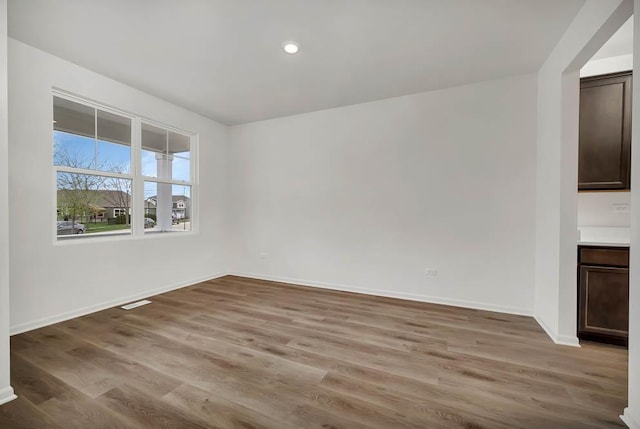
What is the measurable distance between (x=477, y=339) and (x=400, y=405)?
132 cm

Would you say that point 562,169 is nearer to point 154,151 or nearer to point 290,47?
point 290,47

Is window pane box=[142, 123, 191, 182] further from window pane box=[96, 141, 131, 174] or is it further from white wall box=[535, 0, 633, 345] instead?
white wall box=[535, 0, 633, 345]

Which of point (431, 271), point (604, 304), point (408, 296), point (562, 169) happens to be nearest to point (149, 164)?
point (408, 296)

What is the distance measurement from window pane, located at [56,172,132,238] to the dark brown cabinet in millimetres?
5123

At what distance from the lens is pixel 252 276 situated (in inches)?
195

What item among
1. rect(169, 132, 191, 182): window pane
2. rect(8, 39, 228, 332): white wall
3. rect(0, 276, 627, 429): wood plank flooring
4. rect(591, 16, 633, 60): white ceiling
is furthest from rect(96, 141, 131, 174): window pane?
rect(591, 16, 633, 60): white ceiling

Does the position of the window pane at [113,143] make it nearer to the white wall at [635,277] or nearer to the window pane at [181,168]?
the window pane at [181,168]

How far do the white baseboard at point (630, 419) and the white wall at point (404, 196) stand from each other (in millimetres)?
1779

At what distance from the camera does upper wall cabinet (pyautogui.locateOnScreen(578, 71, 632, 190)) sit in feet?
8.41

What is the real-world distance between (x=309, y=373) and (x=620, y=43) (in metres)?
4.05

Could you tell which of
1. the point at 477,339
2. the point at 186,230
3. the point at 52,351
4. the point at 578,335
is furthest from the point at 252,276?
the point at 578,335

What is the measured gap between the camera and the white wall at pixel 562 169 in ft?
7.21

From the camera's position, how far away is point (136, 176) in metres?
3.78

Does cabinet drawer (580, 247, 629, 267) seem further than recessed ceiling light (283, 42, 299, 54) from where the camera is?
No
